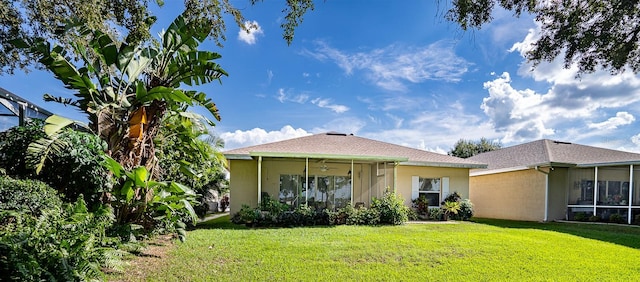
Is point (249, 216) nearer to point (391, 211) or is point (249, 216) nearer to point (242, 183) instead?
point (242, 183)

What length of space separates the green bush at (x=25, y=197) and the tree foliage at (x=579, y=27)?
6413mm

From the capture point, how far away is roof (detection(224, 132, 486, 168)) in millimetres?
14305

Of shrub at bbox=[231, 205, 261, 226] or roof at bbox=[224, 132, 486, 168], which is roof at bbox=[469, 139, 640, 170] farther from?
shrub at bbox=[231, 205, 261, 226]

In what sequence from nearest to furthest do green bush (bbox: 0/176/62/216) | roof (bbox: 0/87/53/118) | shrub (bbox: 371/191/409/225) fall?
green bush (bbox: 0/176/62/216) < roof (bbox: 0/87/53/118) < shrub (bbox: 371/191/409/225)

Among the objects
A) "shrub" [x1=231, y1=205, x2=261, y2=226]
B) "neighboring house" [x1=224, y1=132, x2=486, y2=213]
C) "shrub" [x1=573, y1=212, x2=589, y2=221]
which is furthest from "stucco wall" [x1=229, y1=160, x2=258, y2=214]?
"shrub" [x1=573, y1=212, x2=589, y2=221]

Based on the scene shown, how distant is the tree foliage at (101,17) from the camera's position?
7.24m

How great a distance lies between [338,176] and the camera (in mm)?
15906

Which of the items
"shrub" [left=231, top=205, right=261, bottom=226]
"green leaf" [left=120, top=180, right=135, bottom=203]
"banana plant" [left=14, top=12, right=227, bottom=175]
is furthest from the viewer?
"shrub" [left=231, top=205, right=261, bottom=226]

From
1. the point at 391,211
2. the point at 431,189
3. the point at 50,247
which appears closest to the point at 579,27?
the point at 50,247

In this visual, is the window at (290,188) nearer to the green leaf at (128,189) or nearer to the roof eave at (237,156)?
the roof eave at (237,156)

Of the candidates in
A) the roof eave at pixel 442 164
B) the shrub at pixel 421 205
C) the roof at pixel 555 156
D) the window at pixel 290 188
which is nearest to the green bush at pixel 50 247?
the window at pixel 290 188

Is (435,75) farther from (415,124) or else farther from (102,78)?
(102,78)

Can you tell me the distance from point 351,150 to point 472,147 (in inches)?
1174

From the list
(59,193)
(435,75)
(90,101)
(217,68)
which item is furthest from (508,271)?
(435,75)
